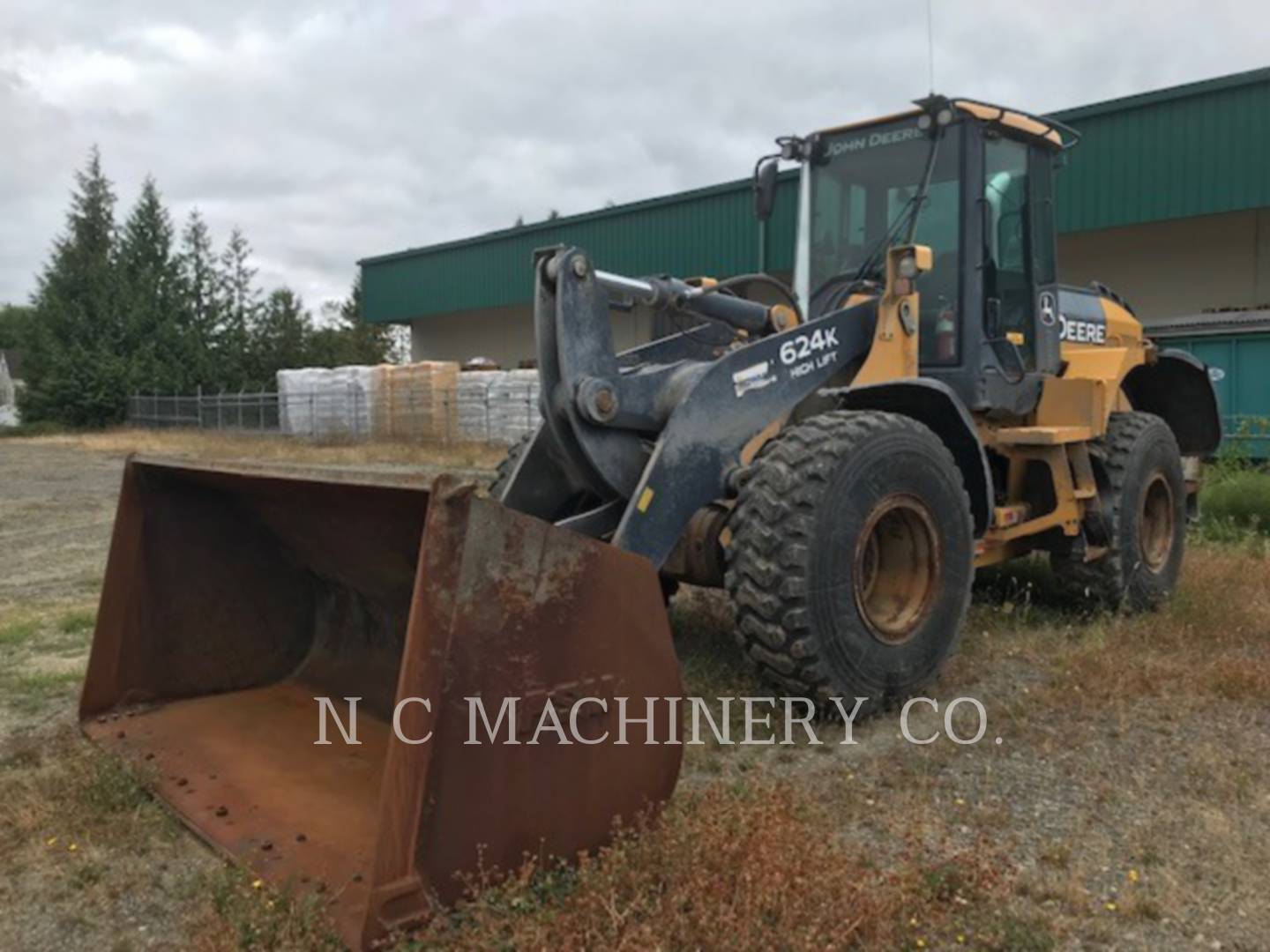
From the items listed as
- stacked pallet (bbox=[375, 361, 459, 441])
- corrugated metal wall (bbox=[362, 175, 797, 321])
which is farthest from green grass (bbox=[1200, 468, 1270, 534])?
stacked pallet (bbox=[375, 361, 459, 441])

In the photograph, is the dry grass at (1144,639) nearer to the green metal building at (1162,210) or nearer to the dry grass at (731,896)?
the dry grass at (731,896)

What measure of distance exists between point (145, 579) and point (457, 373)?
2049 centimetres

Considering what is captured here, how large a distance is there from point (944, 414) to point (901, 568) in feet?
2.98

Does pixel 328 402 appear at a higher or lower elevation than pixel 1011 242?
lower

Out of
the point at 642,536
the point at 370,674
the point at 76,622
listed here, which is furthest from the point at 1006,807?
the point at 76,622

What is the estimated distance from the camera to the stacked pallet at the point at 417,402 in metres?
24.3

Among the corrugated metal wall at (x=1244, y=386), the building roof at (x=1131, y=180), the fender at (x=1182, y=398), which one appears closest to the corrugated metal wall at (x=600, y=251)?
the building roof at (x=1131, y=180)

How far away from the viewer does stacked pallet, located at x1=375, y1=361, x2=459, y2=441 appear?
24.3 metres

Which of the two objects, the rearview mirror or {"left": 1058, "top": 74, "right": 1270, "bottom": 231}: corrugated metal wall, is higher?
{"left": 1058, "top": 74, "right": 1270, "bottom": 231}: corrugated metal wall

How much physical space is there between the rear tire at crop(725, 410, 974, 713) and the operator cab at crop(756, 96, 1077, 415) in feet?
4.00

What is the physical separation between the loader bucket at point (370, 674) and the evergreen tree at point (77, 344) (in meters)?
38.5

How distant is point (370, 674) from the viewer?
13.9 ft

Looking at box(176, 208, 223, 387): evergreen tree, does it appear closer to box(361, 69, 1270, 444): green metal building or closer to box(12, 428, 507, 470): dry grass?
box(12, 428, 507, 470): dry grass

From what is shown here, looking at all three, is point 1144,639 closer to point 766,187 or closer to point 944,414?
point 944,414
